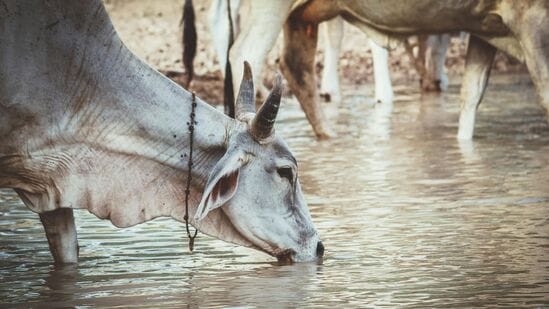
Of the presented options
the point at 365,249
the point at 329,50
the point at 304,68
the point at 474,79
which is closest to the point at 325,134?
the point at 304,68

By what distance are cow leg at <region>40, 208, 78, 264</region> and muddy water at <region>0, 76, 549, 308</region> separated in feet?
0.29

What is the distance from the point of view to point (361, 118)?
16.2 meters

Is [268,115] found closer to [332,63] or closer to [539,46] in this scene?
[539,46]

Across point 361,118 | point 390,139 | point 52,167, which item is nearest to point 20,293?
point 52,167

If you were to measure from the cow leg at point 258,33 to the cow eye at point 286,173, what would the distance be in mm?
5568

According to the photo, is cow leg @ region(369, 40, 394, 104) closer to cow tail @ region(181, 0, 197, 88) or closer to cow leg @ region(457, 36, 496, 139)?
cow tail @ region(181, 0, 197, 88)

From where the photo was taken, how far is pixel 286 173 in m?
7.46

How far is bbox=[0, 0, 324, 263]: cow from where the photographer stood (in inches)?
286

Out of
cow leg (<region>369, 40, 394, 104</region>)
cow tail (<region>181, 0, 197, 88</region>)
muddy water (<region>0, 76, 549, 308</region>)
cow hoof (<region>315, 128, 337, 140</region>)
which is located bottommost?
muddy water (<region>0, 76, 549, 308</region>)

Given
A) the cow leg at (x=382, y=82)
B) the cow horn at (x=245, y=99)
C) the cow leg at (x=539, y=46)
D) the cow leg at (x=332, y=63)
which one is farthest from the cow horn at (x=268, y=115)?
the cow leg at (x=332, y=63)

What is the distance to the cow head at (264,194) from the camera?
7.28 metres

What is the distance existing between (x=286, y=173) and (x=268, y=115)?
1.31 ft

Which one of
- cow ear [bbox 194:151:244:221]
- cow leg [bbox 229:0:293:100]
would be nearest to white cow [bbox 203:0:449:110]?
cow leg [bbox 229:0:293:100]

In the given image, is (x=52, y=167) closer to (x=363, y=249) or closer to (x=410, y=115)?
(x=363, y=249)
